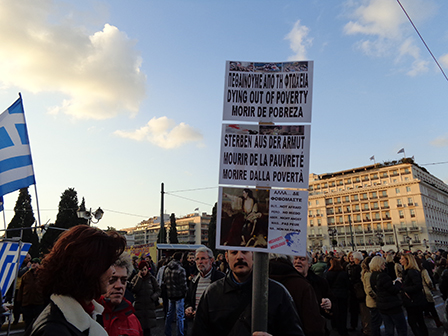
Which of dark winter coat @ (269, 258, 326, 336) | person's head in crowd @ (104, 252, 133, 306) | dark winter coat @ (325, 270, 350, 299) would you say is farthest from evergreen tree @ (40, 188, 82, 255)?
dark winter coat @ (269, 258, 326, 336)

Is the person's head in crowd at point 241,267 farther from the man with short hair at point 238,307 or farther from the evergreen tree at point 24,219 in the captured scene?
the evergreen tree at point 24,219

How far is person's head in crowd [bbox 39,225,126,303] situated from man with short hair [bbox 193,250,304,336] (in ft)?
3.63

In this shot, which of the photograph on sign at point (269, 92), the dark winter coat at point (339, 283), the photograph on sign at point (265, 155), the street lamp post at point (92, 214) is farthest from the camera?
the street lamp post at point (92, 214)

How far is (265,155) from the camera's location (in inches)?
92.7

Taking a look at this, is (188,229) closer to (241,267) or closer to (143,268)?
A: (143,268)

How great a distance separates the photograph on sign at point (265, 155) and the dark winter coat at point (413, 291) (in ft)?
18.2

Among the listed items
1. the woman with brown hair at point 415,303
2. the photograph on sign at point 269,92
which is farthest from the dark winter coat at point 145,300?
the photograph on sign at point 269,92

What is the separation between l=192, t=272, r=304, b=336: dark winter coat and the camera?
2.40m

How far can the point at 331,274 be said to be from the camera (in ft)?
26.1

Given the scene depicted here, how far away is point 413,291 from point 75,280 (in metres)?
6.59

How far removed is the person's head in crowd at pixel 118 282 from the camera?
3176 mm

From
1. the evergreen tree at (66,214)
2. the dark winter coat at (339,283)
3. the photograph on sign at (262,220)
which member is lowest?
the dark winter coat at (339,283)

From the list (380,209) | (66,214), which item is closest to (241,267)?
(66,214)

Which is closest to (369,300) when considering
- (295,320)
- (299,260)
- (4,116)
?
(299,260)
